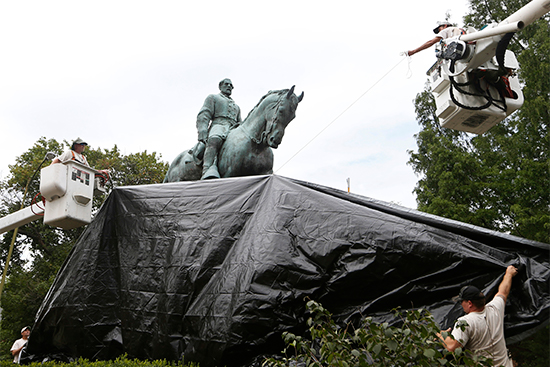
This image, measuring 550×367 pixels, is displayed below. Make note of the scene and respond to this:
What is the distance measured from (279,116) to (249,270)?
126 inches

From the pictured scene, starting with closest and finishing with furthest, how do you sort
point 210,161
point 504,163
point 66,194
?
point 66,194 → point 210,161 → point 504,163

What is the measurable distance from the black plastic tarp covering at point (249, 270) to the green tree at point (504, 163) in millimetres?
9317

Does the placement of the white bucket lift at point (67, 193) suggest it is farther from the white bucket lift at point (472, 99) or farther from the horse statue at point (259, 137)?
the white bucket lift at point (472, 99)

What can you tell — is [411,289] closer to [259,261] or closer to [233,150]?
[259,261]

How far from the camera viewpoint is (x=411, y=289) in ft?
10.8

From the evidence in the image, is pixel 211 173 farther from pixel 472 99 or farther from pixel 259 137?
pixel 472 99

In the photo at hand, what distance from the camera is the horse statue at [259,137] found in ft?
20.8

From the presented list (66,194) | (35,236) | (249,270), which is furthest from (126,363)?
(35,236)

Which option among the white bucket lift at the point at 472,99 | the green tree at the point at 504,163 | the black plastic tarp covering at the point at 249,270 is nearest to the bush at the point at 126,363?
the black plastic tarp covering at the point at 249,270

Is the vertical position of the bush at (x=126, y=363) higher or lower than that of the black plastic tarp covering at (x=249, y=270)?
lower

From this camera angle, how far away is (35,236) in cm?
2070

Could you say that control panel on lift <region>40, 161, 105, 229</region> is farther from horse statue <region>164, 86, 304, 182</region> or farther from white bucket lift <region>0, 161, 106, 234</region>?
horse statue <region>164, 86, 304, 182</region>

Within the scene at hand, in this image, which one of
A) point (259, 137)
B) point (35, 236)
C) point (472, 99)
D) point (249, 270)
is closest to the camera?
point (249, 270)

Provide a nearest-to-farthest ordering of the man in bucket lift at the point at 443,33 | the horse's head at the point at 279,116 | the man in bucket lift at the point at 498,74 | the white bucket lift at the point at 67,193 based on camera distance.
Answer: the man in bucket lift at the point at 498,74
the man in bucket lift at the point at 443,33
the white bucket lift at the point at 67,193
the horse's head at the point at 279,116
